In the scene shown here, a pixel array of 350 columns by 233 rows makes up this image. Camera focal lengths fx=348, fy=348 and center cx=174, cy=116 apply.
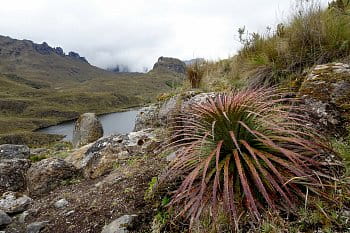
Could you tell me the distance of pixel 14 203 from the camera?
438 cm

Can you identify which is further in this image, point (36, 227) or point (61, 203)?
point (61, 203)

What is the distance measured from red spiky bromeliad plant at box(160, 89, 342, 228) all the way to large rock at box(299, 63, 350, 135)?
0.70 m

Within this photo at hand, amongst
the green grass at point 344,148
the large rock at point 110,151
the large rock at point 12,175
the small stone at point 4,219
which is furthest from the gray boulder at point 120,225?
the large rock at point 12,175

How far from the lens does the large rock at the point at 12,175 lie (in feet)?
17.5

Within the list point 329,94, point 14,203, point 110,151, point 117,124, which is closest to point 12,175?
point 14,203

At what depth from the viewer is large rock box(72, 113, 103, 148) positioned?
10.3 m

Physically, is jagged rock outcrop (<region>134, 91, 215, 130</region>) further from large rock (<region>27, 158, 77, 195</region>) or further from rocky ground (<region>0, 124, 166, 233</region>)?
large rock (<region>27, 158, 77, 195</region>)

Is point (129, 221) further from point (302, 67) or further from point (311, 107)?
point (302, 67)

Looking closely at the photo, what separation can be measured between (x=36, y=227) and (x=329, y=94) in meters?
3.29

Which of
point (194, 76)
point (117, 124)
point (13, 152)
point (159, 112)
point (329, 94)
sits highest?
point (194, 76)

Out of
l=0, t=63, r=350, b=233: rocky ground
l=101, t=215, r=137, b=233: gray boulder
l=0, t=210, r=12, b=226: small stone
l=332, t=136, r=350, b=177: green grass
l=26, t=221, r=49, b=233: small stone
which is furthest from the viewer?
l=0, t=210, r=12, b=226: small stone

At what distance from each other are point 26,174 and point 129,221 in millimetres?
3150

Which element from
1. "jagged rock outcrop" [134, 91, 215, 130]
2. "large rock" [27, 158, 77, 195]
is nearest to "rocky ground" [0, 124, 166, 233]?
"large rock" [27, 158, 77, 195]

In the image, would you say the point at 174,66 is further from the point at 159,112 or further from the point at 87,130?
the point at 159,112
